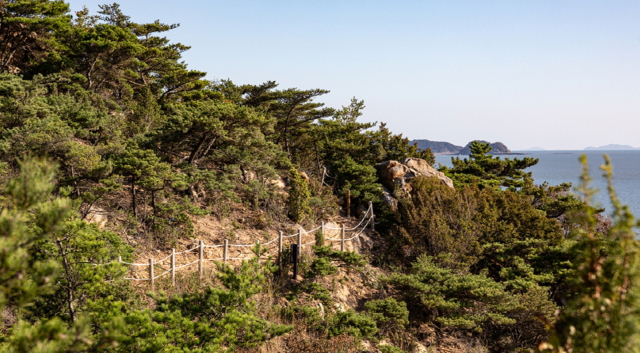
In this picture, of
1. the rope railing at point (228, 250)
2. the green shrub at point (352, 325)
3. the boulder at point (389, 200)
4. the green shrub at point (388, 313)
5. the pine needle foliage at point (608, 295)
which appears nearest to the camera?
the pine needle foliage at point (608, 295)

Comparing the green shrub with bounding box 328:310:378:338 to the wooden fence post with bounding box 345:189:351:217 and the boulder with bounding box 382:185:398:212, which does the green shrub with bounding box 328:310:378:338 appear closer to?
the boulder with bounding box 382:185:398:212

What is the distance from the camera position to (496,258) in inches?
521

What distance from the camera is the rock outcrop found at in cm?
1720

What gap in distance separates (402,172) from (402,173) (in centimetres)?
6

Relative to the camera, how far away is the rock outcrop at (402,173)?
17.2 m

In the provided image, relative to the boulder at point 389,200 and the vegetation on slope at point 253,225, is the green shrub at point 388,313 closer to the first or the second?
the vegetation on slope at point 253,225

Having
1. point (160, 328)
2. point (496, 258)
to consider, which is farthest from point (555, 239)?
point (160, 328)

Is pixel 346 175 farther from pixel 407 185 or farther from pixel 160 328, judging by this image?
pixel 160 328

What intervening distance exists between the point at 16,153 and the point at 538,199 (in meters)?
19.7

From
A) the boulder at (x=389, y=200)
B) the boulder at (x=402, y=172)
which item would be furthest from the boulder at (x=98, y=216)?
the boulder at (x=402, y=172)

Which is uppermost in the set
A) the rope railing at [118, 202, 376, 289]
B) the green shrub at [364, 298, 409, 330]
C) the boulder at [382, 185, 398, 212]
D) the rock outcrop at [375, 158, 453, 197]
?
the rock outcrop at [375, 158, 453, 197]

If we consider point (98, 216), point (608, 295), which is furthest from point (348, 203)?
point (608, 295)

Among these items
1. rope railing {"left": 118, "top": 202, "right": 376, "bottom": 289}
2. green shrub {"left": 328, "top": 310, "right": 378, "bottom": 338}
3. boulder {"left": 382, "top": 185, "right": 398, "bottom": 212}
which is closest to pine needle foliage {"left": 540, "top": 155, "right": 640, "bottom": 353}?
rope railing {"left": 118, "top": 202, "right": 376, "bottom": 289}

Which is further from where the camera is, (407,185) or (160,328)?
(407,185)
